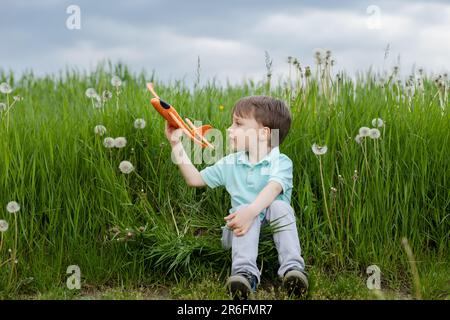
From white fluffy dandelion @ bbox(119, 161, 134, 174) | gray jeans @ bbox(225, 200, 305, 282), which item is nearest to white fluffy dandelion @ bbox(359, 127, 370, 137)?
gray jeans @ bbox(225, 200, 305, 282)

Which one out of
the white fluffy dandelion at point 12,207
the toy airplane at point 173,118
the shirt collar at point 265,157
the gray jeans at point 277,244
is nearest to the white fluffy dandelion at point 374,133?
the shirt collar at point 265,157

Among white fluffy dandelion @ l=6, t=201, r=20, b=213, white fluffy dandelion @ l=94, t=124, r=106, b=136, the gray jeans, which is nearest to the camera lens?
the gray jeans

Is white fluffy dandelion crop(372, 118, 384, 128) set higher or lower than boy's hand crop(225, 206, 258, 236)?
higher

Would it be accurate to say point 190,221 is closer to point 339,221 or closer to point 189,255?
point 189,255

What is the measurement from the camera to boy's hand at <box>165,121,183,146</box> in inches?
146

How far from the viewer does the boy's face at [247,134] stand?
3.67 meters

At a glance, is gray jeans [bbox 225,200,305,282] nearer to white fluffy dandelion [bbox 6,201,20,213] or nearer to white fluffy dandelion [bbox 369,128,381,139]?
white fluffy dandelion [bbox 369,128,381,139]

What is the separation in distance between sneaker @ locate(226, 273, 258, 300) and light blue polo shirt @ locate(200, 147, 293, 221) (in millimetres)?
443

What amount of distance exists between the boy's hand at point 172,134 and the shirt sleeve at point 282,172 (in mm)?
549

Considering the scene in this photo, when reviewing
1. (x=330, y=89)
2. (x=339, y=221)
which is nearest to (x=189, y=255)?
(x=339, y=221)

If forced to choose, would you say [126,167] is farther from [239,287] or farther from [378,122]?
[378,122]

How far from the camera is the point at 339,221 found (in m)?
4.09

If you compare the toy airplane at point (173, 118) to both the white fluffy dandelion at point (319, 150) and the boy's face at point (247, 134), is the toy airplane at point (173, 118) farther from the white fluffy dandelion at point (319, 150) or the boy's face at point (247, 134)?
the white fluffy dandelion at point (319, 150)
